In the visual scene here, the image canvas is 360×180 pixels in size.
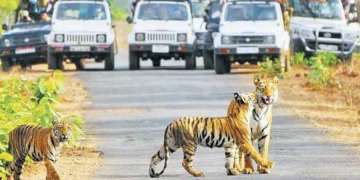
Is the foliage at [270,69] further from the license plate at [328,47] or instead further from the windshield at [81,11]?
the windshield at [81,11]

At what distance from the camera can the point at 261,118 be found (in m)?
15.7

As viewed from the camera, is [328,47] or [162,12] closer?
[328,47]

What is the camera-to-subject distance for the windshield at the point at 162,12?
41.1 meters

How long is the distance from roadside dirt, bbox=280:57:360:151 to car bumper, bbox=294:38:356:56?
3.21m

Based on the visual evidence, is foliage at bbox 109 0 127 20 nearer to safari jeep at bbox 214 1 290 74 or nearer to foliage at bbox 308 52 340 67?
safari jeep at bbox 214 1 290 74

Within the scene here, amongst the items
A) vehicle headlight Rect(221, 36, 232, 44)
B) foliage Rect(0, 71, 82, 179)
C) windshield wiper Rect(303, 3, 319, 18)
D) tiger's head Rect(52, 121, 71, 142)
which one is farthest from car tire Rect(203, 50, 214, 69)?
tiger's head Rect(52, 121, 71, 142)

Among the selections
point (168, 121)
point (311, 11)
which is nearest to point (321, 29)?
point (311, 11)

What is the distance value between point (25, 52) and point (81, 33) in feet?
5.61

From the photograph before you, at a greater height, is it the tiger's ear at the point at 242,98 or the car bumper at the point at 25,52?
the tiger's ear at the point at 242,98

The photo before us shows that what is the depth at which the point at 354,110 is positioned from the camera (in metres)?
25.6

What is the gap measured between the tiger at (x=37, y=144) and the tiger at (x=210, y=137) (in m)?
1.30

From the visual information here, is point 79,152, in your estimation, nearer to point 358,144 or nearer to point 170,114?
point 358,144

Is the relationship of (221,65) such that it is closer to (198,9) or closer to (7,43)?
(7,43)

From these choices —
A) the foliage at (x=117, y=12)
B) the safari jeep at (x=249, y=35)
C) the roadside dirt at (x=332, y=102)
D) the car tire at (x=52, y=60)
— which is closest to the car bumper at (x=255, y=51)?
the safari jeep at (x=249, y=35)
